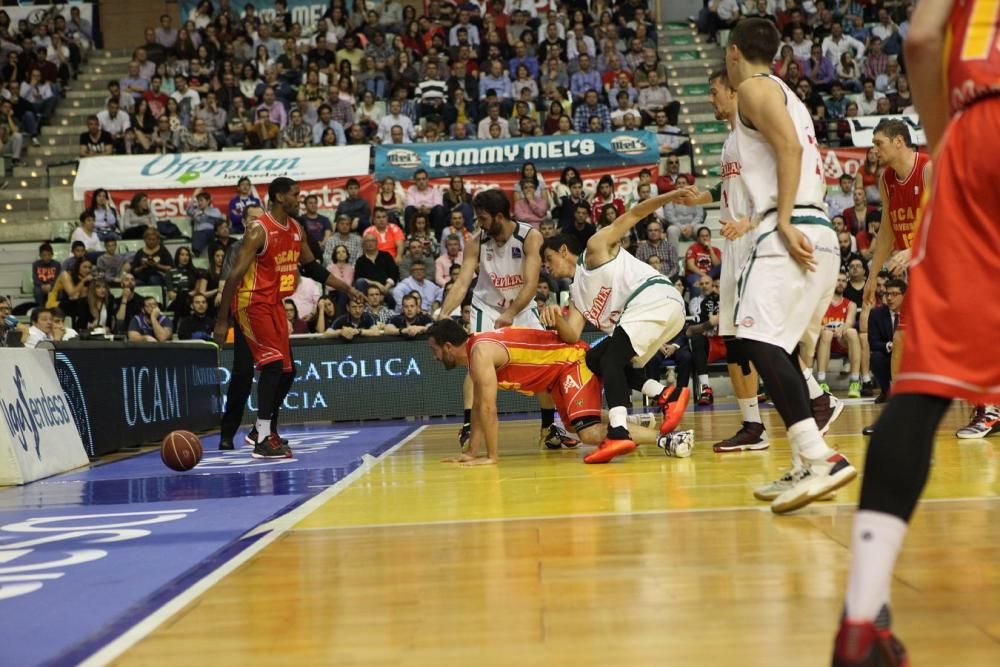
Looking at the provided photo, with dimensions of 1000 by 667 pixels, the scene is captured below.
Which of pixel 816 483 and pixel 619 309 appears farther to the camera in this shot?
pixel 619 309

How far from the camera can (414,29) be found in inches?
830

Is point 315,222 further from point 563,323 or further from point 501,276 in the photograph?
point 563,323

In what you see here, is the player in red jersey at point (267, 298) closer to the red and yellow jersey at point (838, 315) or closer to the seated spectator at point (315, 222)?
the seated spectator at point (315, 222)

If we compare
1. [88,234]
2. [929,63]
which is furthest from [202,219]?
[929,63]

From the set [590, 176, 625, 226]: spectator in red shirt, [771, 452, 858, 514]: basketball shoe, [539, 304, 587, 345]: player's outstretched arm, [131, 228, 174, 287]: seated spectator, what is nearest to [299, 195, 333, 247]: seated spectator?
[131, 228, 174, 287]: seated spectator

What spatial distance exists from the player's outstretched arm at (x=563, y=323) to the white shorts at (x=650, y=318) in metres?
0.27

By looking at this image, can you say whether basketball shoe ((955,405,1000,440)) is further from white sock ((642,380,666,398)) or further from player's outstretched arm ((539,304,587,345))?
player's outstretched arm ((539,304,587,345))

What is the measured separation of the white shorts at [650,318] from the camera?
23.0 ft

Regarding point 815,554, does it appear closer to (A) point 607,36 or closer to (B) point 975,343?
(B) point 975,343

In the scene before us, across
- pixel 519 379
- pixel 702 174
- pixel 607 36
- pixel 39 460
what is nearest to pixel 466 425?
pixel 519 379

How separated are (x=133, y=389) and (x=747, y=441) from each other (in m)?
5.32

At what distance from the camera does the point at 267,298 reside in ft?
26.0

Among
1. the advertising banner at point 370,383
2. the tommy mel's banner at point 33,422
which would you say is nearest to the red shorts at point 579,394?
the tommy mel's banner at point 33,422

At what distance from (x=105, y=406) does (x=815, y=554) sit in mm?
7014
